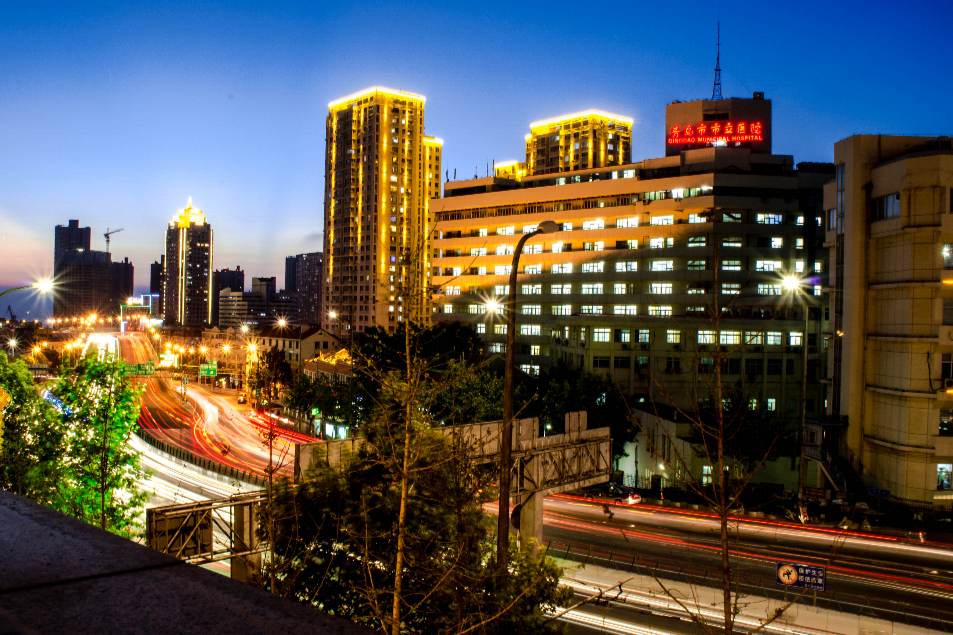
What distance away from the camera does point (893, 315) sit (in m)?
32.6

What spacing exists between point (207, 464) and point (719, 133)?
177 feet

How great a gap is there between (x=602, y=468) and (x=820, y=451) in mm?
21629

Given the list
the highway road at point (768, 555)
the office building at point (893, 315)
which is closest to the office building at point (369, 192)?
the office building at point (893, 315)

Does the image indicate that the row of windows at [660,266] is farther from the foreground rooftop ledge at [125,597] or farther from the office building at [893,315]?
the foreground rooftop ledge at [125,597]

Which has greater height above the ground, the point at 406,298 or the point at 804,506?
the point at 406,298

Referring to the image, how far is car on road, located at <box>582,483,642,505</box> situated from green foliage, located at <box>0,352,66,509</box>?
2375 cm

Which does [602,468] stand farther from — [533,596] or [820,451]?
[820,451]

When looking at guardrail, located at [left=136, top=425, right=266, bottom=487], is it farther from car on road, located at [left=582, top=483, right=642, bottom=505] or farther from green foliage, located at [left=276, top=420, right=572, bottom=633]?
green foliage, located at [left=276, top=420, right=572, bottom=633]

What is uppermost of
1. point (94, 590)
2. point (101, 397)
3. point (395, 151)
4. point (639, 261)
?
point (395, 151)

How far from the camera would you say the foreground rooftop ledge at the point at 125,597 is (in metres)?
1.91

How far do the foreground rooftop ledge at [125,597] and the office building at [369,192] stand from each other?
380 feet

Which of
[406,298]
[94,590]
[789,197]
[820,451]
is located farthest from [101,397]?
[789,197]

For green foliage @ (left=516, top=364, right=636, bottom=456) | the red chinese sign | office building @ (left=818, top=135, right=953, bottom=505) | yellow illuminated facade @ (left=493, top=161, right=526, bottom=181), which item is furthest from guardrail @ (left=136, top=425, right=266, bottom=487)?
yellow illuminated facade @ (left=493, top=161, right=526, bottom=181)

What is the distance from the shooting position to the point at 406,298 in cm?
980
